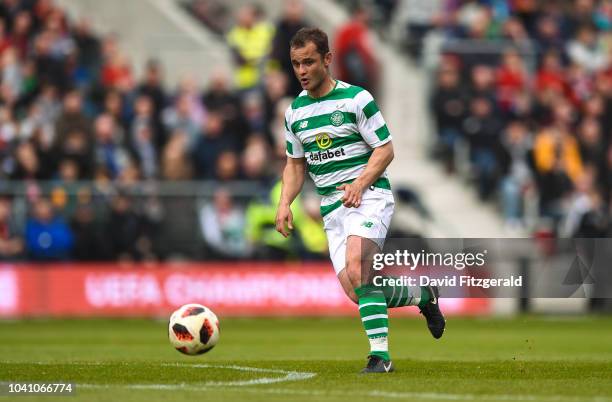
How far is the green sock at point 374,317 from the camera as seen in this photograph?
10.4 metres

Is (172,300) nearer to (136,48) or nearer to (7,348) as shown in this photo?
(136,48)

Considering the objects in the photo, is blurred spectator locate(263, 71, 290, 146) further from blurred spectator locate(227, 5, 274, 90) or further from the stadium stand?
the stadium stand

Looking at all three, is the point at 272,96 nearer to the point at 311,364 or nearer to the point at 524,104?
the point at 524,104

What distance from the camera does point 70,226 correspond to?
22391mm

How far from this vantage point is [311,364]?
11.7m

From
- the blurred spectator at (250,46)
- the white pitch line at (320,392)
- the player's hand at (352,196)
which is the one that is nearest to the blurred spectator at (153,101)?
the blurred spectator at (250,46)

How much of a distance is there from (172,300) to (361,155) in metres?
12.3

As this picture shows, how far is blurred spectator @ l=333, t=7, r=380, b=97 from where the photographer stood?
80.4 feet

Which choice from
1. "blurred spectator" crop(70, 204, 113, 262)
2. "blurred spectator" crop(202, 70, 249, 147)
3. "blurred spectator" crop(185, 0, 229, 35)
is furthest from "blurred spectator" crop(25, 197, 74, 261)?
"blurred spectator" crop(185, 0, 229, 35)

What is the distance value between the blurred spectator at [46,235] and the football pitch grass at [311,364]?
2.26m

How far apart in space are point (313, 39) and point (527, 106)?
1577cm

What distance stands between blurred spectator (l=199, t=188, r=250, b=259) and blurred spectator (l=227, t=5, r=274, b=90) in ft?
10.5

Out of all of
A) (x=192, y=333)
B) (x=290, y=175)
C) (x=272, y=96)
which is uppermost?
(x=272, y=96)

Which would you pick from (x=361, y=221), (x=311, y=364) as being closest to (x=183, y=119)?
(x=311, y=364)
